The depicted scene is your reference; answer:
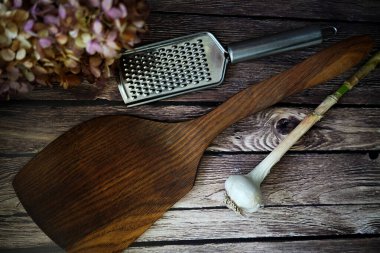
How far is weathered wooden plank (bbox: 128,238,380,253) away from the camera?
97cm

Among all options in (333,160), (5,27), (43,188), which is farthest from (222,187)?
(5,27)

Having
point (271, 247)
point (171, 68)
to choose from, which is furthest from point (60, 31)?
point (271, 247)

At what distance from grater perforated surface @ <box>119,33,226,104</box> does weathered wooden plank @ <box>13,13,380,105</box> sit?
31 millimetres

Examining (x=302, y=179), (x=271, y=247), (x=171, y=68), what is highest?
(x=171, y=68)

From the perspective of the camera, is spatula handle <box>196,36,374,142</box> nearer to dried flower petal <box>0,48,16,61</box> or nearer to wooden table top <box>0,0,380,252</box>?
wooden table top <box>0,0,380,252</box>

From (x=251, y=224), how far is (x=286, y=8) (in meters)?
0.51

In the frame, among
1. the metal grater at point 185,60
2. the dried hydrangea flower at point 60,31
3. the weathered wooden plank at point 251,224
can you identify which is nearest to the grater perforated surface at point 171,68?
the metal grater at point 185,60

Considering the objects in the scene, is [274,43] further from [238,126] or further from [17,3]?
[17,3]

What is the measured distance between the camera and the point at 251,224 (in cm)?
100

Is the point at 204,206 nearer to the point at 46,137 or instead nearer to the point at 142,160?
the point at 142,160

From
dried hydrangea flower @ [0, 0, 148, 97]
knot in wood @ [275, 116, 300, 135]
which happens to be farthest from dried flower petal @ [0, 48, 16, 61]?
knot in wood @ [275, 116, 300, 135]

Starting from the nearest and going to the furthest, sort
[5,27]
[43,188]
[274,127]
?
[5,27]
[43,188]
[274,127]

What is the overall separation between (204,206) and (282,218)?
189 millimetres

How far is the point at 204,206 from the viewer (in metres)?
0.97
